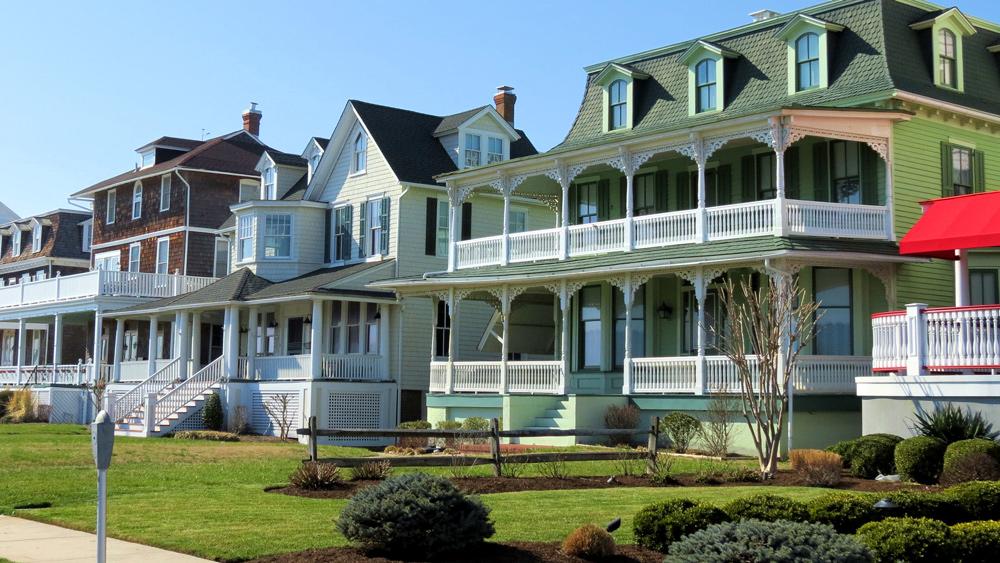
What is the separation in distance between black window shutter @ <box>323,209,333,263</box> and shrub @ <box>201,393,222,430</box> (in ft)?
21.9

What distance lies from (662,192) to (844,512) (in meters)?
20.6

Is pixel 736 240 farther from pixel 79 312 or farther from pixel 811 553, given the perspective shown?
pixel 79 312

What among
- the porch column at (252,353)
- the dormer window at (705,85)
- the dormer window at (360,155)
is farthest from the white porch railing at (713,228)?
the porch column at (252,353)

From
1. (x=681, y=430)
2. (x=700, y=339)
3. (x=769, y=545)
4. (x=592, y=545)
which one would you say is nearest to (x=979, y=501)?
(x=592, y=545)

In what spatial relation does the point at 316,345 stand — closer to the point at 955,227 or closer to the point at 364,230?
the point at 364,230

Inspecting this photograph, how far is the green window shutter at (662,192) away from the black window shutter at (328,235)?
544 inches

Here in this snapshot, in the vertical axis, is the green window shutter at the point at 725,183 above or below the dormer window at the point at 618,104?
below

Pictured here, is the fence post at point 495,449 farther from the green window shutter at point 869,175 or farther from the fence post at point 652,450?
the green window shutter at point 869,175

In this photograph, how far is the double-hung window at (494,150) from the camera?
41469 millimetres

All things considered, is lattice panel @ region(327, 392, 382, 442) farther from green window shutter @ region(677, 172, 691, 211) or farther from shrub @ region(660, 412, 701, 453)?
shrub @ region(660, 412, 701, 453)

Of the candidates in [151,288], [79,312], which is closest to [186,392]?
[151,288]

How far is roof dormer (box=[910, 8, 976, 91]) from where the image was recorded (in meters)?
28.7

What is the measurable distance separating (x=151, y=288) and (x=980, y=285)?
30238mm

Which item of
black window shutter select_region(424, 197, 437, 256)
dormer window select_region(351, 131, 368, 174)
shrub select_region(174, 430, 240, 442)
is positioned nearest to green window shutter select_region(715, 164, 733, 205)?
black window shutter select_region(424, 197, 437, 256)
